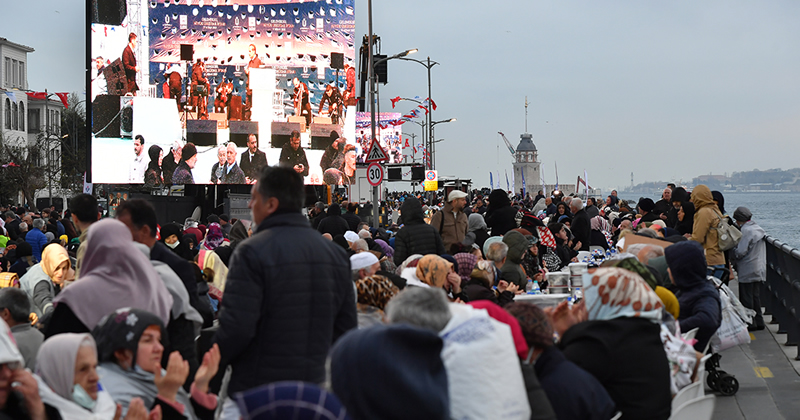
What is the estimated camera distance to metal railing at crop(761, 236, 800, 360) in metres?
9.97

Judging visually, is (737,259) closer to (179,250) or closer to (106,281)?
(179,250)

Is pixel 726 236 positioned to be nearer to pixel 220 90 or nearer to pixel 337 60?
pixel 220 90

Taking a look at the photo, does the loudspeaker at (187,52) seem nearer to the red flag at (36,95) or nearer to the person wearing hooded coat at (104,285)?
the person wearing hooded coat at (104,285)

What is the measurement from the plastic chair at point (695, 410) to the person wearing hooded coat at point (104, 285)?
2824mm

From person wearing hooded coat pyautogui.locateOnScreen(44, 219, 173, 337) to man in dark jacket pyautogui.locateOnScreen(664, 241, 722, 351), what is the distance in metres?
3.94

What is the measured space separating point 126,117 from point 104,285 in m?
24.6

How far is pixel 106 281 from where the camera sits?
4305 millimetres

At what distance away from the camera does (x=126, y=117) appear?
27.5 metres

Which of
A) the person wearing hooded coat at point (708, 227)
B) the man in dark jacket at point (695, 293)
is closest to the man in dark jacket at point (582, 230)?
the person wearing hooded coat at point (708, 227)

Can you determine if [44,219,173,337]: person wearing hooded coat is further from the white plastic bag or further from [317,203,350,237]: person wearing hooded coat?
[317,203,350,237]: person wearing hooded coat

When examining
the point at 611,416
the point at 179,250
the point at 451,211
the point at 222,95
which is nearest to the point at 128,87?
the point at 222,95

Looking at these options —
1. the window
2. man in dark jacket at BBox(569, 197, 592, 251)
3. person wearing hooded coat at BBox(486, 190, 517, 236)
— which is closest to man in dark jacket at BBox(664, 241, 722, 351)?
person wearing hooded coat at BBox(486, 190, 517, 236)

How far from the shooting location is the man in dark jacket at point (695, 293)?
624 centimetres

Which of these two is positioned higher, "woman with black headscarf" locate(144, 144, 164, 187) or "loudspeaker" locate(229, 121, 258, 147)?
"loudspeaker" locate(229, 121, 258, 147)
